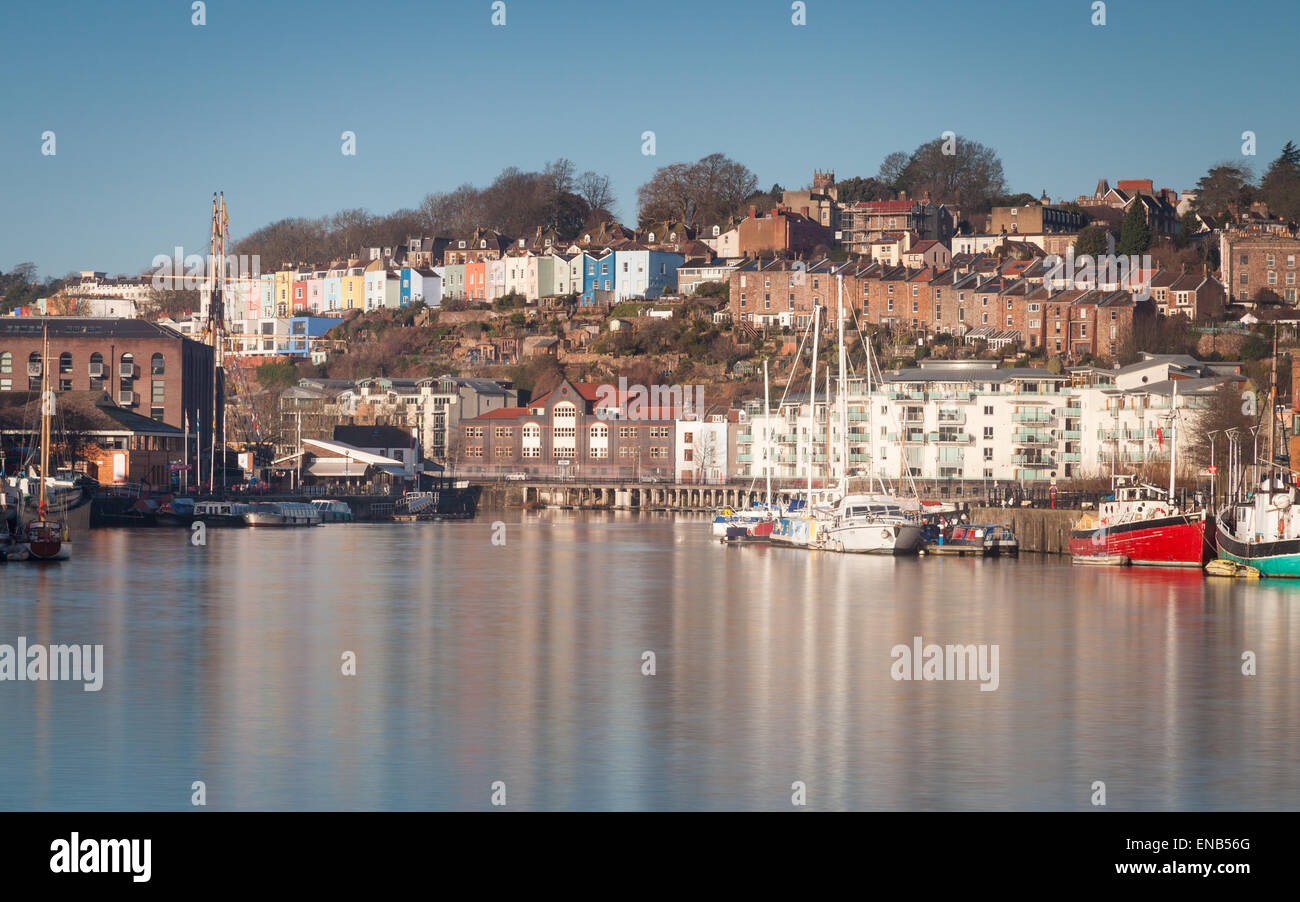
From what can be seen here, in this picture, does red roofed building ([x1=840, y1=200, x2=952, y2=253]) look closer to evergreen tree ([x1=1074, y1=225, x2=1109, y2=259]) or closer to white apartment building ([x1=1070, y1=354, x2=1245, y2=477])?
evergreen tree ([x1=1074, y1=225, x2=1109, y2=259])

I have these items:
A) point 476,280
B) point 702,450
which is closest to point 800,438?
point 702,450

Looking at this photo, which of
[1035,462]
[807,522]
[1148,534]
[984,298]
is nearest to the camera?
[1148,534]

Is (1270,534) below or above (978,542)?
above

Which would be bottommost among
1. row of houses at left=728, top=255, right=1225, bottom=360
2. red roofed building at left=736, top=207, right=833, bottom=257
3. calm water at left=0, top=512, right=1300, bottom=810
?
calm water at left=0, top=512, right=1300, bottom=810

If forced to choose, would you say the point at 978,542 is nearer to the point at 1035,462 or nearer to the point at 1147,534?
the point at 1147,534

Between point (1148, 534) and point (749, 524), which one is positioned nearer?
point (1148, 534)

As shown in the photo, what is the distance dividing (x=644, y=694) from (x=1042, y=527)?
31440mm

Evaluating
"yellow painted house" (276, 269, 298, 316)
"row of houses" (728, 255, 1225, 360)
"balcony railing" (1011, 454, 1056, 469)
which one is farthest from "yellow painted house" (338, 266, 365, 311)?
"balcony railing" (1011, 454, 1056, 469)

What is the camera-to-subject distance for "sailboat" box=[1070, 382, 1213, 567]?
44281mm

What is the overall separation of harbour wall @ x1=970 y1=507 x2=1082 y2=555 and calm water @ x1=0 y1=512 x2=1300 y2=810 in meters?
8.01

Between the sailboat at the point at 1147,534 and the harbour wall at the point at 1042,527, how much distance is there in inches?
156

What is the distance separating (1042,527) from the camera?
5259 centimetres
